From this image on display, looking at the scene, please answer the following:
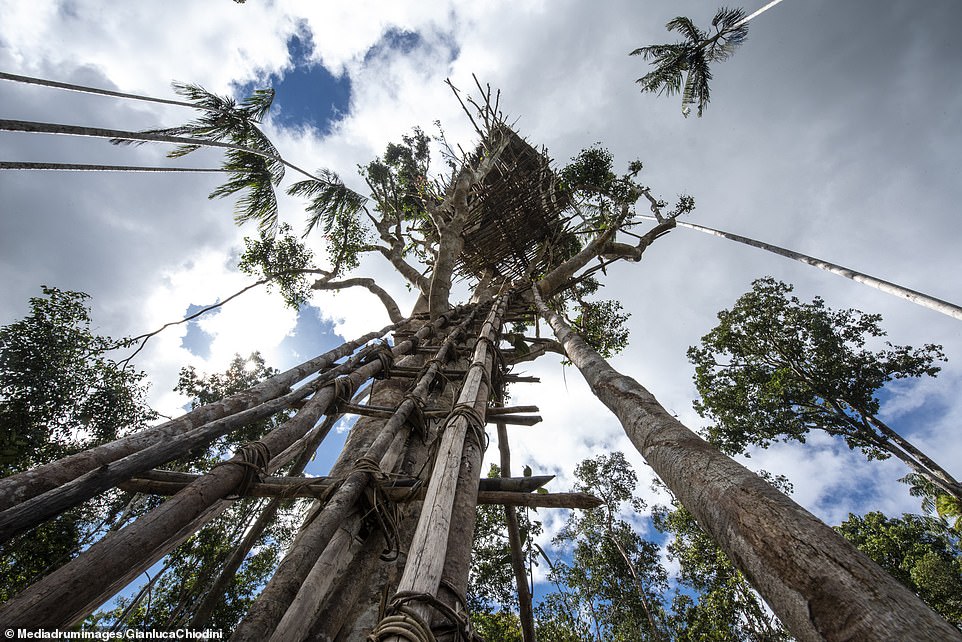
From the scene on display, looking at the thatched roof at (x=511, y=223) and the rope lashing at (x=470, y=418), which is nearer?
the rope lashing at (x=470, y=418)

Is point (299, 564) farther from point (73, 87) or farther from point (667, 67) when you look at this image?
point (667, 67)

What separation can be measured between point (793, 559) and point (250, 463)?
2.01 meters

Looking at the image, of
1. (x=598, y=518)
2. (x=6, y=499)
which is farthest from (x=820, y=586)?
(x=598, y=518)

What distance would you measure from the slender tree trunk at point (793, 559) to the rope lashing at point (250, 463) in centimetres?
179

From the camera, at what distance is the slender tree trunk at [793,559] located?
0.67 metres

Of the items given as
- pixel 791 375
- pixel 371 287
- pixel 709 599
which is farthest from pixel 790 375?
pixel 371 287

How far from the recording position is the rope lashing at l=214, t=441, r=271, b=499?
69.6 inches

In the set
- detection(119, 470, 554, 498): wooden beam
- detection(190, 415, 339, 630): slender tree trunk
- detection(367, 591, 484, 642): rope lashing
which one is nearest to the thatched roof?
detection(190, 415, 339, 630): slender tree trunk

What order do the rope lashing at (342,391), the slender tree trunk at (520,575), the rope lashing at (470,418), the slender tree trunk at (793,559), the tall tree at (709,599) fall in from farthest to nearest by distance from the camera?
the tall tree at (709,599) < the slender tree trunk at (520,575) < the rope lashing at (342,391) < the rope lashing at (470,418) < the slender tree trunk at (793,559)

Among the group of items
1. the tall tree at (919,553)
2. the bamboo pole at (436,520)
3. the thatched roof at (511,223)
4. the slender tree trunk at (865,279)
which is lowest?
the bamboo pole at (436,520)

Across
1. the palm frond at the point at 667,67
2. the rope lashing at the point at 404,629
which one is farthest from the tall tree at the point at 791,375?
the rope lashing at the point at 404,629

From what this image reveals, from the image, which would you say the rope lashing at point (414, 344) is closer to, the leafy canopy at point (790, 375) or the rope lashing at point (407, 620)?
the rope lashing at point (407, 620)

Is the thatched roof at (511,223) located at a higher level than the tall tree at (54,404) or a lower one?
higher

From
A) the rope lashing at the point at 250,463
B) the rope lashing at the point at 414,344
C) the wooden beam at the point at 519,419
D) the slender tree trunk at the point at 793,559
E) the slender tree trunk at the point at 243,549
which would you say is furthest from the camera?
the rope lashing at the point at 414,344
